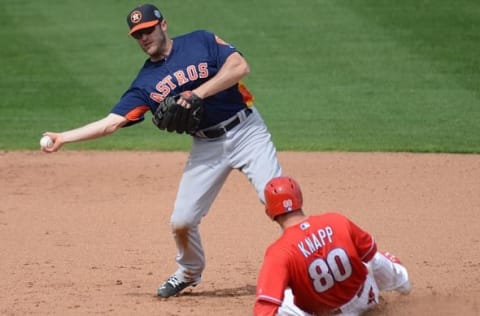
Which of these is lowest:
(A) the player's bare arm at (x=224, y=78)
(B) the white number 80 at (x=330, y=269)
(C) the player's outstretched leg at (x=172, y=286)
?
(C) the player's outstretched leg at (x=172, y=286)

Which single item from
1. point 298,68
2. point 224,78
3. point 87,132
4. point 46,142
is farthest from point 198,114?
point 298,68

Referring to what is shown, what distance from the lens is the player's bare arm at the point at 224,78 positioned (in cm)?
719

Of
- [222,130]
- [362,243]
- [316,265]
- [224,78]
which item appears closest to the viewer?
[316,265]

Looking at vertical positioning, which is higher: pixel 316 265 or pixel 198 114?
pixel 198 114

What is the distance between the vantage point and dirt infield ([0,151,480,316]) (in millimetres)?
7656

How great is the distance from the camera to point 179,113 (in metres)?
7.13

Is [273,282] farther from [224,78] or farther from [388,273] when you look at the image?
[224,78]

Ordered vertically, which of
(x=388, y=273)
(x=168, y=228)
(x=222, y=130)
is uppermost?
(x=222, y=130)

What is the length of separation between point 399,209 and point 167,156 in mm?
3550

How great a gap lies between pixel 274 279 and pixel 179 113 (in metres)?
1.80

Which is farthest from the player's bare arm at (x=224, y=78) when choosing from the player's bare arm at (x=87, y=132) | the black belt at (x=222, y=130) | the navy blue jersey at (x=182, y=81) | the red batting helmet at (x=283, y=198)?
the red batting helmet at (x=283, y=198)

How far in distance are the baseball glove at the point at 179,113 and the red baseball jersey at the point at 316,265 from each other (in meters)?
1.51

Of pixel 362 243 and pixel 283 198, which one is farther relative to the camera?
pixel 362 243

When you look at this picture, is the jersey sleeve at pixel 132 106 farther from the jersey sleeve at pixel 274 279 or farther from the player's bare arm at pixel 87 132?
the jersey sleeve at pixel 274 279
